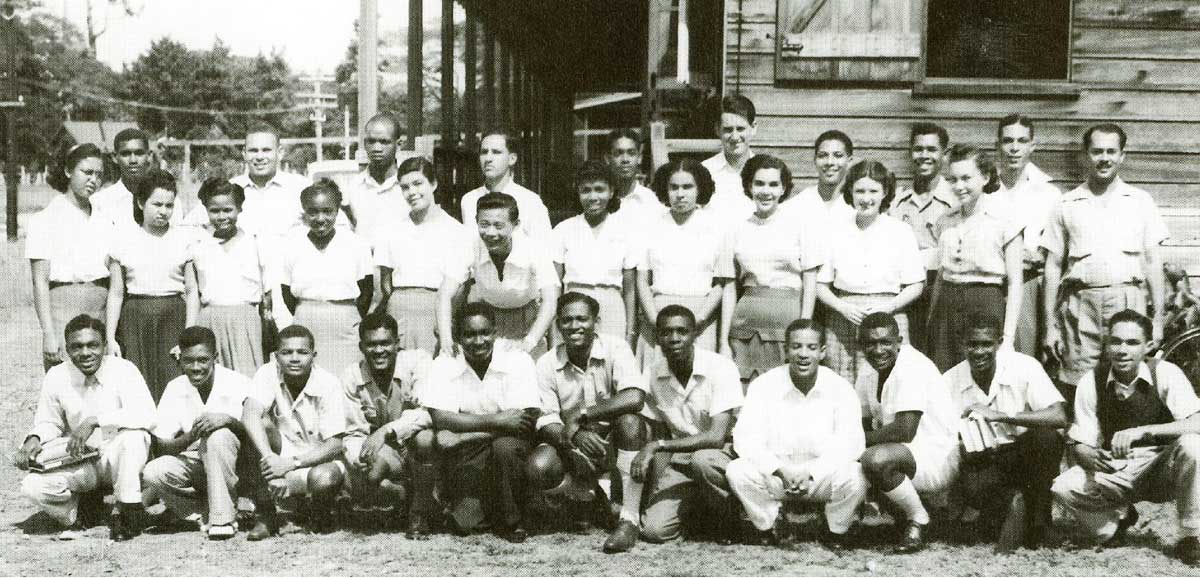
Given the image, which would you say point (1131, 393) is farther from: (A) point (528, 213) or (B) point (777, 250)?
(A) point (528, 213)

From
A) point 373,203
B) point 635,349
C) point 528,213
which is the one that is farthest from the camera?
point 373,203

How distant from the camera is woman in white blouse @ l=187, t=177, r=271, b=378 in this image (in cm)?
611

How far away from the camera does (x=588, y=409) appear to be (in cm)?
560

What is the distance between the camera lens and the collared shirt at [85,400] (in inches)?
223

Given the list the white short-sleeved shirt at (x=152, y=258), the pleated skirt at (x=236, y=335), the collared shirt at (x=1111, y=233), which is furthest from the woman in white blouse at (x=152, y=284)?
the collared shirt at (x=1111, y=233)

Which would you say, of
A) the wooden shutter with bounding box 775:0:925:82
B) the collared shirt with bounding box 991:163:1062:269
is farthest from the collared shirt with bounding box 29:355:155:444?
the wooden shutter with bounding box 775:0:925:82

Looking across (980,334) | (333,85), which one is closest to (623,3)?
(980,334)

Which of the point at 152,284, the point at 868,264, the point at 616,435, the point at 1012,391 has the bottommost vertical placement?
the point at 616,435

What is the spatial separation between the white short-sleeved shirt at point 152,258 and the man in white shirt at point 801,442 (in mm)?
2784

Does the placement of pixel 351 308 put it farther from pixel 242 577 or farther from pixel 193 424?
pixel 242 577

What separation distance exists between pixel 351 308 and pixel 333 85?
80.9 meters

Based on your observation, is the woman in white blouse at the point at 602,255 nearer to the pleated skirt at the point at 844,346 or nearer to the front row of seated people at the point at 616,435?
the front row of seated people at the point at 616,435

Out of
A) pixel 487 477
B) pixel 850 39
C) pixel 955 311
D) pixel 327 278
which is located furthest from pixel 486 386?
pixel 850 39

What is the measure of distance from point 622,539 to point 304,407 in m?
1.53
